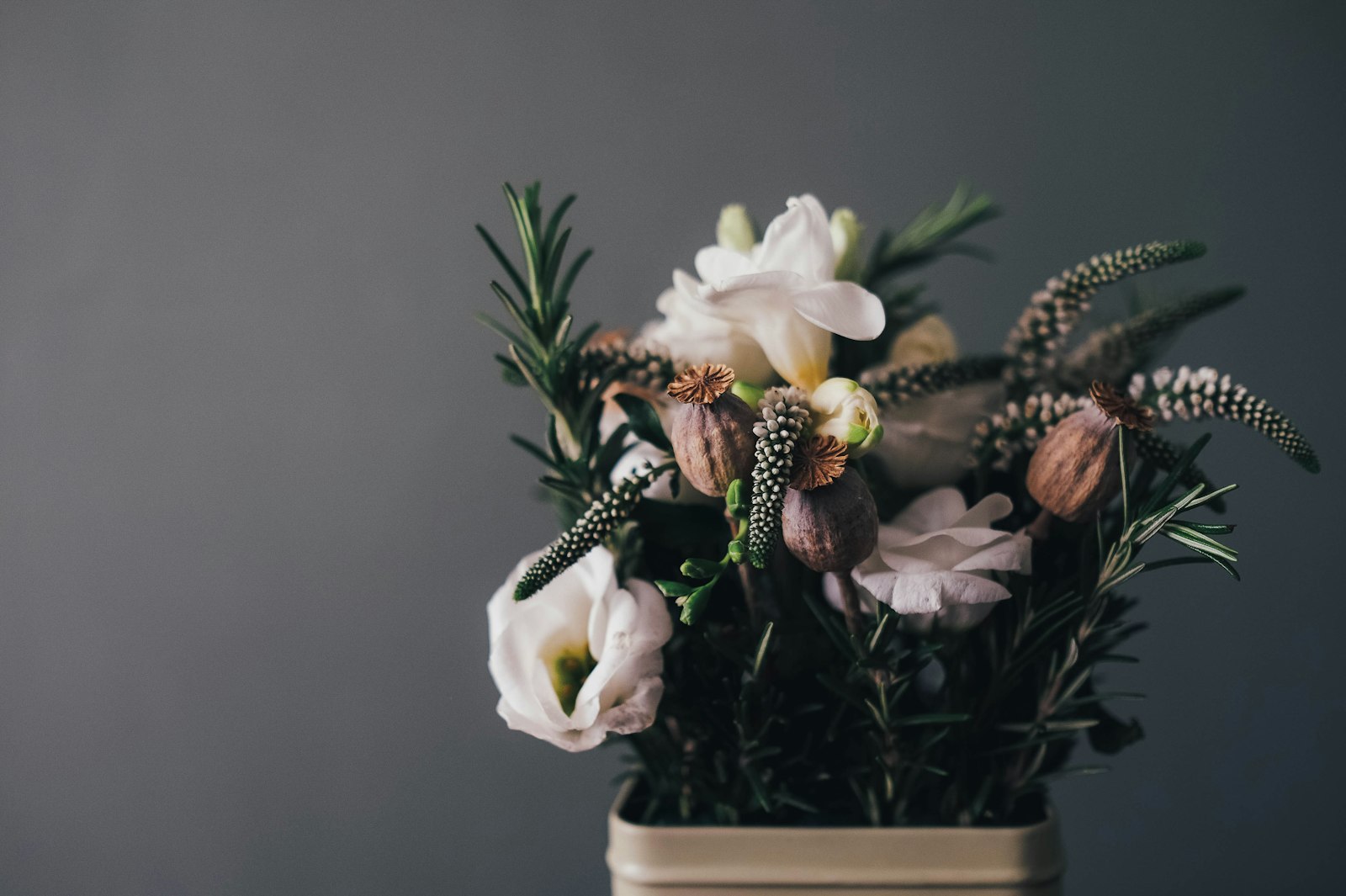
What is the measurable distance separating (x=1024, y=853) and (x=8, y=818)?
2.66 feet

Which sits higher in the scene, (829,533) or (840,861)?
(829,533)

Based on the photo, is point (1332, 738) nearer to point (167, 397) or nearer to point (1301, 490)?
point (1301, 490)

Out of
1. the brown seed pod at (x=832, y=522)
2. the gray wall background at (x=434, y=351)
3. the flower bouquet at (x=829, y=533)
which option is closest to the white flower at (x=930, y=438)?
the flower bouquet at (x=829, y=533)

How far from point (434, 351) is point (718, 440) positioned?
1.79 feet

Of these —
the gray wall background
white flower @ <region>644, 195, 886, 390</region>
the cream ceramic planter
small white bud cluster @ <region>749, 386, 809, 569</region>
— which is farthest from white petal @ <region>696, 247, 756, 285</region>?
the gray wall background

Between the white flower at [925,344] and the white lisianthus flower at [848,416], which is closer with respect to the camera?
the white lisianthus flower at [848,416]

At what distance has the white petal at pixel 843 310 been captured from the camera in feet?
1.30

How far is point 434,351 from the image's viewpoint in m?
0.85

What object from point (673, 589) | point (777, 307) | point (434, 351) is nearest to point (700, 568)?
point (673, 589)

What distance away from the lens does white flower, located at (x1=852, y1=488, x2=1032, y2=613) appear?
14.8 inches

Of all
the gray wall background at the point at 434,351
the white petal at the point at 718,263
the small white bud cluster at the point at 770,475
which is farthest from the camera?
the gray wall background at the point at 434,351

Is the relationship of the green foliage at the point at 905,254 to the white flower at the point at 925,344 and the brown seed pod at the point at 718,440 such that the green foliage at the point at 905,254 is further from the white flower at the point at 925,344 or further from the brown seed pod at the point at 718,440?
the brown seed pod at the point at 718,440

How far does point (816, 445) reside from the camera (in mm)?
360

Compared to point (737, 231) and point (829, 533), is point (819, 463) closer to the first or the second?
point (829, 533)
